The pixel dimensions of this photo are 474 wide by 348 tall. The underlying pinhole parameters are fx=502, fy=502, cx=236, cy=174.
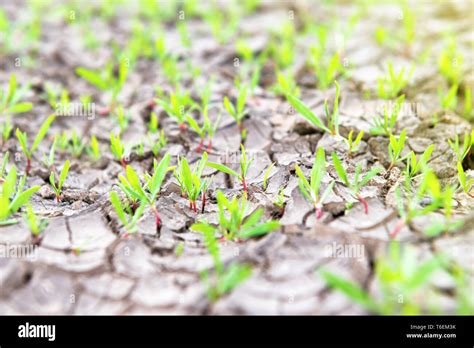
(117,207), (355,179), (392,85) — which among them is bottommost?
(117,207)

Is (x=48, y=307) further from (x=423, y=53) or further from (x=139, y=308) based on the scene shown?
(x=423, y=53)

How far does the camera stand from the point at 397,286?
1.30 metres

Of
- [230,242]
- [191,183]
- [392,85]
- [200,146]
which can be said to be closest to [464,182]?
[392,85]

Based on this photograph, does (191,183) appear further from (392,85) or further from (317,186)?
(392,85)

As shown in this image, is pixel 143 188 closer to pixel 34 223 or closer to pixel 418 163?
pixel 34 223

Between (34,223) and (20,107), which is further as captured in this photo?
(20,107)

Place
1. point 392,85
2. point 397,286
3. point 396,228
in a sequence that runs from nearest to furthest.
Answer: point 397,286, point 396,228, point 392,85

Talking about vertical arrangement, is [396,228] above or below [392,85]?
below

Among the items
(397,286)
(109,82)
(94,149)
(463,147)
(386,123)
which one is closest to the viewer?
(397,286)

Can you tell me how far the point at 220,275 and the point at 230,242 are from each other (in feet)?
0.54

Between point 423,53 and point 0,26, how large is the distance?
2435mm

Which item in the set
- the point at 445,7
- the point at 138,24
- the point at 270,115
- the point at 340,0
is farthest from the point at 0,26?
the point at 445,7

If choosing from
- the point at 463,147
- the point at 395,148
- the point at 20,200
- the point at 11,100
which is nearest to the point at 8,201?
the point at 20,200

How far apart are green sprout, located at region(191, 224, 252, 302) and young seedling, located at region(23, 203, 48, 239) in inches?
21.9
